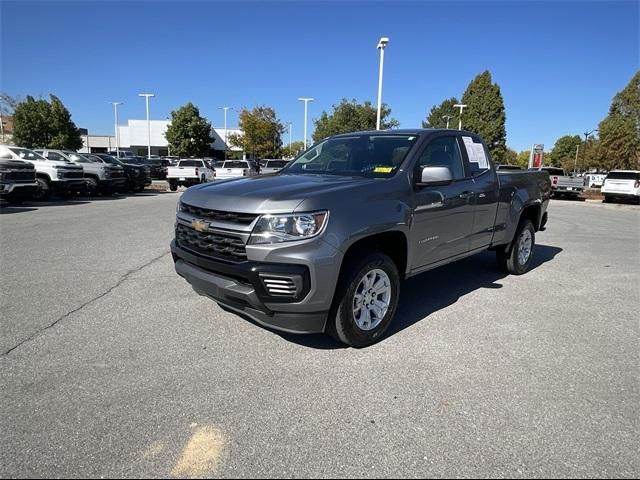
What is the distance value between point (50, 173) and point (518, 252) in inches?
634

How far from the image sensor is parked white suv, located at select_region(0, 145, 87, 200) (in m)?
15.5

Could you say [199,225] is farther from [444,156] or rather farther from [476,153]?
[476,153]

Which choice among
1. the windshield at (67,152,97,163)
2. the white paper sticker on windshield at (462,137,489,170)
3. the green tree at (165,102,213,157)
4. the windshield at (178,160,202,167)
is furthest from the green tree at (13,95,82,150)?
the white paper sticker on windshield at (462,137,489,170)

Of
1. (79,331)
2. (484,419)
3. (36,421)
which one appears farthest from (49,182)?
(484,419)

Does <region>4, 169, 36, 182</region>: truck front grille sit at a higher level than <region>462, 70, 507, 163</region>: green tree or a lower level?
lower

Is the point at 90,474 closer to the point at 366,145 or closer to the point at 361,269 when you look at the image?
the point at 361,269

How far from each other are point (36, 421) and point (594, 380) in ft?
12.5

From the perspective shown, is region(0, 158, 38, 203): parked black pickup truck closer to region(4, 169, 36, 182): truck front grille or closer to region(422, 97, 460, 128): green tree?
region(4, 169, 36, 182): truck front grille

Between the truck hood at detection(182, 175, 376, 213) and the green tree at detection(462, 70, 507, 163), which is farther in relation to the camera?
the green tree at detection(462, 70, 507, 163)

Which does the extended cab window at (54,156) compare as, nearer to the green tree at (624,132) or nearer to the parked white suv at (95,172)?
the parked white suv at (95,172)

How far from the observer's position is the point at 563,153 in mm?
115500

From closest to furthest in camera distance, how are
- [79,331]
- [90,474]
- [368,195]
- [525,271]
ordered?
[90,474] < [368,195] < [79,331] < [525,271]

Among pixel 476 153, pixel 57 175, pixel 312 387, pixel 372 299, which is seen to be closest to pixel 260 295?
pixel 312 387

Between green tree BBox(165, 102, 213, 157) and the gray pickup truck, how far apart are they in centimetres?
5145
